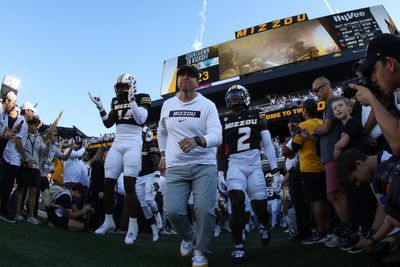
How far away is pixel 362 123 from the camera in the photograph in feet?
14.0

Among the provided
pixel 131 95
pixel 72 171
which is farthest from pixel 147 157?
pixel 131 95

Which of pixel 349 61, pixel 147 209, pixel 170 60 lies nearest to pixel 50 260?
pixel 147 209

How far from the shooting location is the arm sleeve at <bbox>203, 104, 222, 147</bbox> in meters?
3.90

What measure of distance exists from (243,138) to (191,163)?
3.98 ft

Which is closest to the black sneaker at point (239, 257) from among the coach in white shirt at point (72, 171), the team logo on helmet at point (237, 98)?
the team logo on helmet at point (237, 98)

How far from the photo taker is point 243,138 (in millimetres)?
5148

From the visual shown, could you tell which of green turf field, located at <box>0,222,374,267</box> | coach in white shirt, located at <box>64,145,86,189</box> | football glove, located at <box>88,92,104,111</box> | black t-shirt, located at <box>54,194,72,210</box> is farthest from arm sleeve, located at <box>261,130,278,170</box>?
coach in white shirt, located at <box>64,145,86,189</box>

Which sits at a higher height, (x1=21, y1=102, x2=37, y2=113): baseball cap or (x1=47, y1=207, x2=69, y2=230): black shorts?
(x1=21, y1=102, x2=37, y2=113): baseball cap

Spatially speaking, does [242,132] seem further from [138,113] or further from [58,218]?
[58,218]

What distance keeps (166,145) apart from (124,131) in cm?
126

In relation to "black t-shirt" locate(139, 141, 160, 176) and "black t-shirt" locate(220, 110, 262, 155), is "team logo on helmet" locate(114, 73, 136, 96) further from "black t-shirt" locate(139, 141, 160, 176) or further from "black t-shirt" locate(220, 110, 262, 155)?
"black t-shirt" locate(139, 141, 160, 176)

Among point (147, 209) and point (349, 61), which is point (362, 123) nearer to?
point (147, 209)

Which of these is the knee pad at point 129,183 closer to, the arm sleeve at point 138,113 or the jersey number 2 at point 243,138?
the arm sleeve at point 138,113

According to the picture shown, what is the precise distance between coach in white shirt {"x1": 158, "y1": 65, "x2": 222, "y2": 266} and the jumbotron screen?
31125 mm
